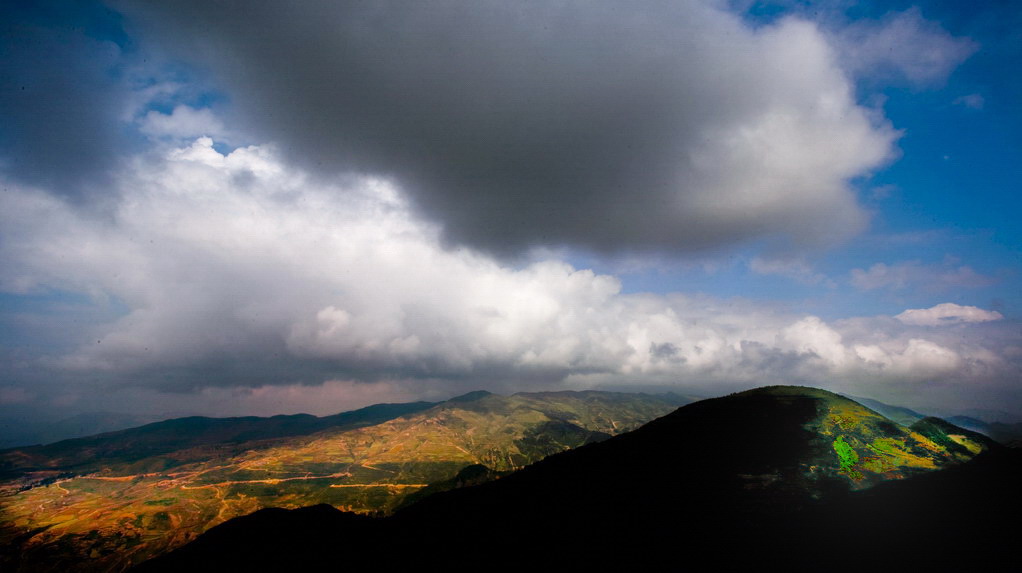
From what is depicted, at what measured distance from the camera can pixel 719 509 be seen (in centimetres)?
7450

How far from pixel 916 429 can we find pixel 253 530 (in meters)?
187

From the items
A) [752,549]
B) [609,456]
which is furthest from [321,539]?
[752,549]

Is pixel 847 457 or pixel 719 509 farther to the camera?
pixel 847 457

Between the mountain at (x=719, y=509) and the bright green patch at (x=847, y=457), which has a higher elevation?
the bright green patch at (x=847, y=457)

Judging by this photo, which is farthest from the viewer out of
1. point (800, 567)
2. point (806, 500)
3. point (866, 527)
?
point (806, 500)

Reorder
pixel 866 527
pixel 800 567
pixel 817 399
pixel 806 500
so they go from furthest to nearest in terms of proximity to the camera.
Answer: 1. pixel 817 399
2. pixel 806 500
3. pixel 866 527
4. pixel 800 567

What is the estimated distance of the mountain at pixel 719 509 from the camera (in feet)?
193

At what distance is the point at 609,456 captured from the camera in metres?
120

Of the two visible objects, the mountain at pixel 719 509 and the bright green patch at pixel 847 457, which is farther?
the bright green patch at pixel 847 457

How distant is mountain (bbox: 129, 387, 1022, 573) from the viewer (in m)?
58.8

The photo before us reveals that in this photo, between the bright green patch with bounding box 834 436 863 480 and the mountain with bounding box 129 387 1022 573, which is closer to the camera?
the mountain with bounding box 129 387 1022 573

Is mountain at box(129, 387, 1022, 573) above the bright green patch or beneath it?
beneath

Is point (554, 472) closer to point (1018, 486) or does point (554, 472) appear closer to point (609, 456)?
point (609, 456)

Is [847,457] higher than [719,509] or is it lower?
higher
